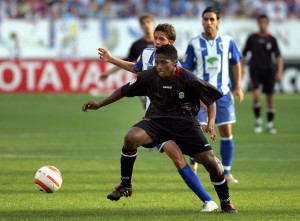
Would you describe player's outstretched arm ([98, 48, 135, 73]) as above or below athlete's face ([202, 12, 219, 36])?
below

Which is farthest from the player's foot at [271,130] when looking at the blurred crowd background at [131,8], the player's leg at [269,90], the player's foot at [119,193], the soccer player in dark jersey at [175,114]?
the blurred crowd background at [131,8]

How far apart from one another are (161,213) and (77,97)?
76.4 ft

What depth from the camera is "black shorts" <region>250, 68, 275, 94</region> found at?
21.6 metres

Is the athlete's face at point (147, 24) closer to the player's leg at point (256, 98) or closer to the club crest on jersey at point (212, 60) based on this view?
the club crest on jersey at point (212, 60)

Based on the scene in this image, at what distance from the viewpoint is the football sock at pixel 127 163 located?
9578 mm

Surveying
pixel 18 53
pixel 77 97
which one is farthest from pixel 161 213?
pixel 18 53

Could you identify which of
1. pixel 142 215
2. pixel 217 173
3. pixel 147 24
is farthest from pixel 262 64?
pixel 142 215

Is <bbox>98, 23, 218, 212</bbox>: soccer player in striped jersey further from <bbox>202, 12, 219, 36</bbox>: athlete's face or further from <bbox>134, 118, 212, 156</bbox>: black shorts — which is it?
<bbox>202, 12, 219, 36</bbox>: athlete's face

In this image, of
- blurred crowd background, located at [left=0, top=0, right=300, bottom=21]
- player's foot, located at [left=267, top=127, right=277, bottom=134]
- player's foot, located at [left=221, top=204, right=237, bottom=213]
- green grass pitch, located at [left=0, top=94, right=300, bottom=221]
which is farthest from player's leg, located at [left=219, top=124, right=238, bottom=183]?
blurred crowd background, located at [left=0, top=0, right=300, bottom=21]

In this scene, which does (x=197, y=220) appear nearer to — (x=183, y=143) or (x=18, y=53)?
(x=183, y=143)

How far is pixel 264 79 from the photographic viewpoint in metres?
21.7

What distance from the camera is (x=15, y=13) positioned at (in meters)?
36.1

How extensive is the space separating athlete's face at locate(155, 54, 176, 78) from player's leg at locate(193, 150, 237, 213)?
900 millimetres

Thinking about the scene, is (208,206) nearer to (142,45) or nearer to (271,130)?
(142,45)
